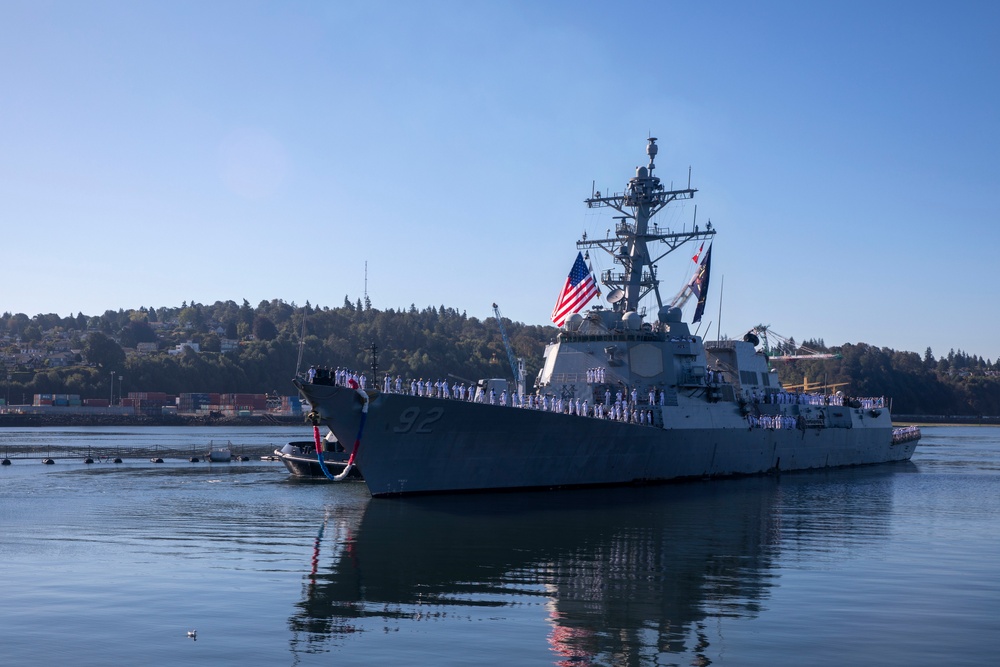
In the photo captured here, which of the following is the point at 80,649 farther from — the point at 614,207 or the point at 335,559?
the point at 614,207

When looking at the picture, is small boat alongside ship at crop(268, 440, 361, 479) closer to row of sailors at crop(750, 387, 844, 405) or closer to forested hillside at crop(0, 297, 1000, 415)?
→ row of sailors at crop(750, 387, 844, 405)

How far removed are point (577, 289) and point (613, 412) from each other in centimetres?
499

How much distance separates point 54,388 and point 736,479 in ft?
389

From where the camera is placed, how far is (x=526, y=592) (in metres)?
16.4

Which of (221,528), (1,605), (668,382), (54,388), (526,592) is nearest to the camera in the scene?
(1,605)

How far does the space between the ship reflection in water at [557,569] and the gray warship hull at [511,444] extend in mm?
923

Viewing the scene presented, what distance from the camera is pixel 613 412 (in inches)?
1331

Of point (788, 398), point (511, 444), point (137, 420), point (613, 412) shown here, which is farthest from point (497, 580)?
point (137, 420)

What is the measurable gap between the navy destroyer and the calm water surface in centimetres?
127

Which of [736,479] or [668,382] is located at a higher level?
[668,382]

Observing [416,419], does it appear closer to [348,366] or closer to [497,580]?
[497,580]

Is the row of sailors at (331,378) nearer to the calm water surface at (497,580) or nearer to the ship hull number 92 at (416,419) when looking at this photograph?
the ship hull number 92 at (416,419)

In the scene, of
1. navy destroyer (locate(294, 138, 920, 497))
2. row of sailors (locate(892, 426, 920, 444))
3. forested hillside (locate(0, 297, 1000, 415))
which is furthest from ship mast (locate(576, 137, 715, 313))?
forested hillside (locate(0, 297, 1000, 415))

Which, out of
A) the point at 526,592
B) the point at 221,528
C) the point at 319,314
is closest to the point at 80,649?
the point at 526,592
